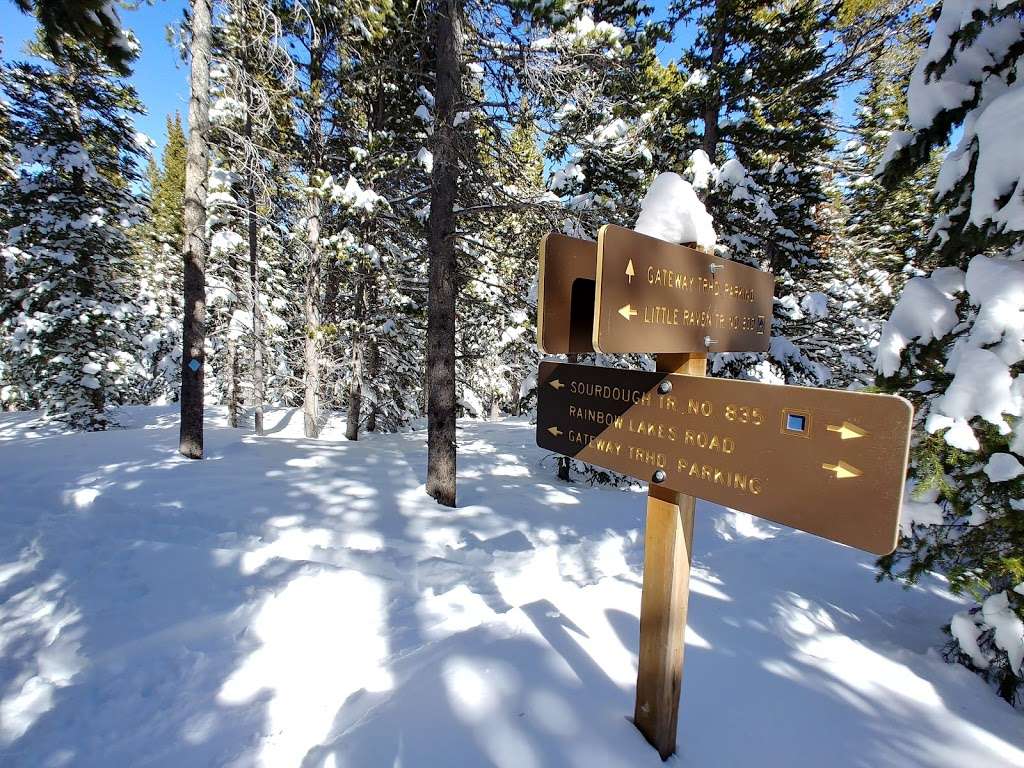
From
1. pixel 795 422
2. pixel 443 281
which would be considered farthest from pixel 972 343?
pixel 443 281

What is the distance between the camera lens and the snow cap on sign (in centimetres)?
229

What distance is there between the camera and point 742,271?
8.32ft

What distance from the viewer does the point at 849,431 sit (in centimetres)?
161

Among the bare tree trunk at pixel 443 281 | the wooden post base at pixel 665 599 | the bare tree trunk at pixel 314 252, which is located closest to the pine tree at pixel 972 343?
the wooden post base at pixel 665 599

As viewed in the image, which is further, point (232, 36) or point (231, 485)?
point (232, 36)

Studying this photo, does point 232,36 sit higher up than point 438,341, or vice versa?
point 232,36

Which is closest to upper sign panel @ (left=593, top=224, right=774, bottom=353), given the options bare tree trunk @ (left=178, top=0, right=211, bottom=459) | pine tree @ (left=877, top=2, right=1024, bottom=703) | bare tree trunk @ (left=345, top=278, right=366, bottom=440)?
pine tree @ (left=877, top=2, right=1024, bottom=703)

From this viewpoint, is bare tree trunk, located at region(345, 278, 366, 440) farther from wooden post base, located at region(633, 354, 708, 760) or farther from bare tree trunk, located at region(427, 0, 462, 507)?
wooden post base, located at region(633, 354, 708, 760)

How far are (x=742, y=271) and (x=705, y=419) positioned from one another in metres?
1.02

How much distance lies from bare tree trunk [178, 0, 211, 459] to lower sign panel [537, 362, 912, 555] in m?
9.08

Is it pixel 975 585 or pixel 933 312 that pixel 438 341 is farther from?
pixel 975 585

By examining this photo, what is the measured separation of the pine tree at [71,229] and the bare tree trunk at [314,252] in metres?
8.03

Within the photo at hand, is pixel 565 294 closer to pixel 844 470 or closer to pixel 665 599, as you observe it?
pixel 844 470

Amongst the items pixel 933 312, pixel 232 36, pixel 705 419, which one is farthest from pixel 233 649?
pixel 232 36
